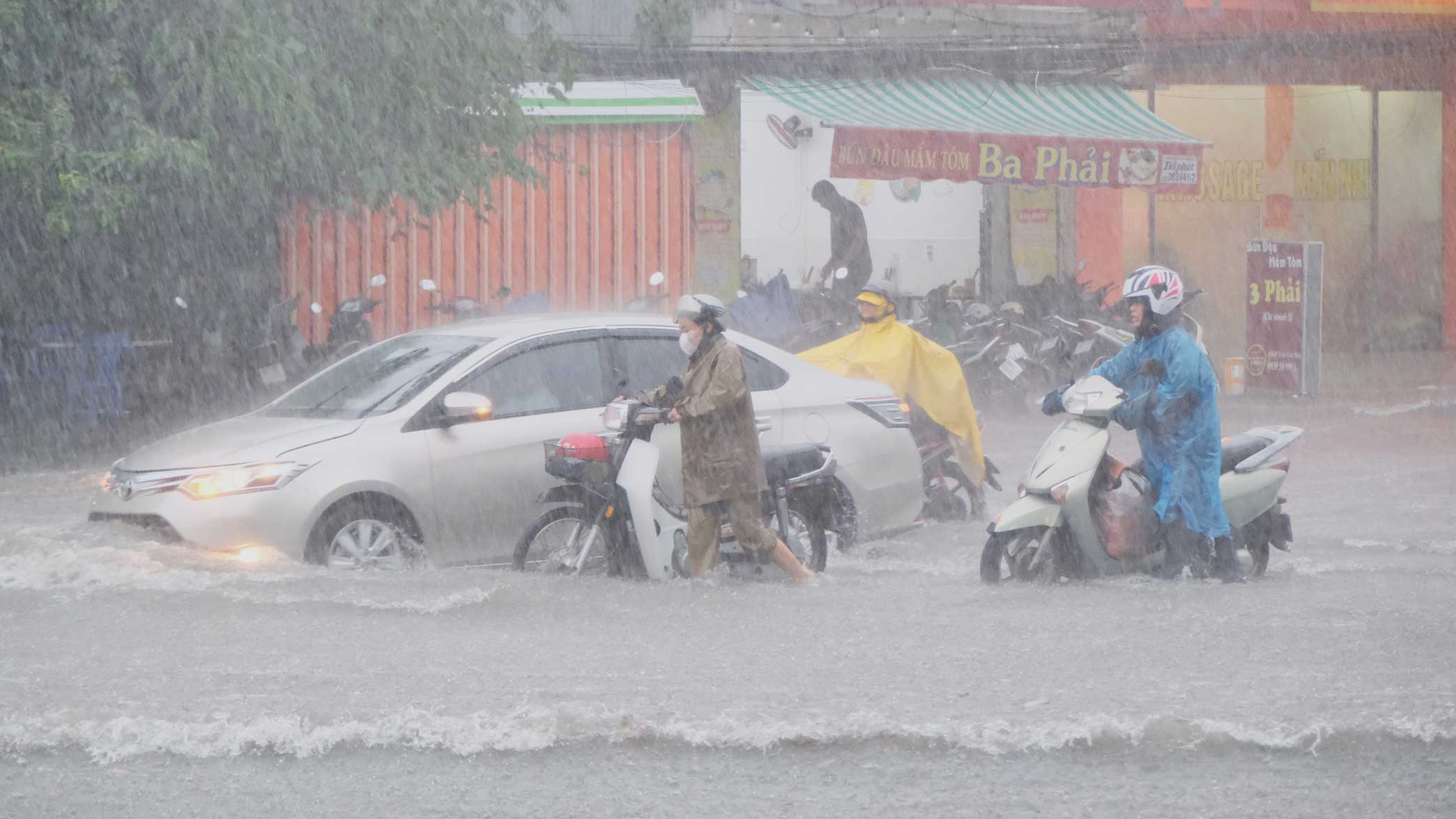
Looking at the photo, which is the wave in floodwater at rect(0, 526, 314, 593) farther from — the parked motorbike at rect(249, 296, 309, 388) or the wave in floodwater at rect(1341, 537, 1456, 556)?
the parked motorbike at rect(249, 296, 309, 388)

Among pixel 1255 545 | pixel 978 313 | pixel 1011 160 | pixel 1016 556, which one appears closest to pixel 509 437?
pixel 1016 556

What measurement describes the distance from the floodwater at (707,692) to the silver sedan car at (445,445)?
211mm

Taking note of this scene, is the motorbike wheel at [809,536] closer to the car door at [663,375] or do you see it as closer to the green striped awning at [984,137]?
the car door at [663,375]

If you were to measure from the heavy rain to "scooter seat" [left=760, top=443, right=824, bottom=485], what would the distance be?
0.02 metres

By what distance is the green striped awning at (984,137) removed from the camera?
18453mm

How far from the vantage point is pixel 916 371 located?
412 inches

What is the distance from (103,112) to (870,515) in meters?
7.36

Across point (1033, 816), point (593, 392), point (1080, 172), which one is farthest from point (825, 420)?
point (1080, 172)

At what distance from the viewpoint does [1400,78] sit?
24.5 m

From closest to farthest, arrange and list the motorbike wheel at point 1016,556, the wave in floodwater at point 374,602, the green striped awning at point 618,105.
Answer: the wave in floodwater at point 374,602, the motorbike wheel at point 1016,556, the green striped awning at point 618,105

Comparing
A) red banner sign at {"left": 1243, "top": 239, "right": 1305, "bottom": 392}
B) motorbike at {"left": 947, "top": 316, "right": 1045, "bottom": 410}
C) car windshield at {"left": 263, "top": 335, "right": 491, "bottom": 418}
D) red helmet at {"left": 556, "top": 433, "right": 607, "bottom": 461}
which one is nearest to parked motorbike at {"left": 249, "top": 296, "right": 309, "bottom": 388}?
motorbike at {"left": 947, "top": 316, "right": 1045, "bottom": 410}

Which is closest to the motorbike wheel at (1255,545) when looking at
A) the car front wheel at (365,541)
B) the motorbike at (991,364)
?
the car front wheel at (365,541)

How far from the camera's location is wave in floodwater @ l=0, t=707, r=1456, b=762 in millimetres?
5172

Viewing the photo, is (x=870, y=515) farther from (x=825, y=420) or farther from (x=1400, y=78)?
(x=1400, y=78)
